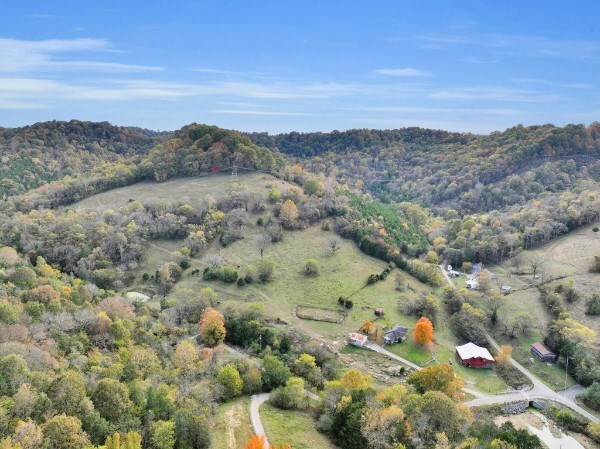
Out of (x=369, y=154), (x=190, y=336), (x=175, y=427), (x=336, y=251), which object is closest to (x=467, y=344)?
(x=336, y=251)

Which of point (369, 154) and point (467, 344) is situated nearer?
point (467, 344)

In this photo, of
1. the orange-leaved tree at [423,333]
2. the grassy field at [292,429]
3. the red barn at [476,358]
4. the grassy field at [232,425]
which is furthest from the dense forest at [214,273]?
the orange-leaved tree at [423,333]

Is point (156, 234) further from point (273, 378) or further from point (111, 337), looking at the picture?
point (273, 378)

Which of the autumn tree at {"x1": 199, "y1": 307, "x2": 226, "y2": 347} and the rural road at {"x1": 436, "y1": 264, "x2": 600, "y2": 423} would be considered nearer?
the rural road at {"x1": 436, "y1": 264, "x2": 600, "y2": 423}

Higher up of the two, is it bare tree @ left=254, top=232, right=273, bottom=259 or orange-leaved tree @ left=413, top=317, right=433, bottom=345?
bare tree @ left=254, top=232, right=273, bottom=259

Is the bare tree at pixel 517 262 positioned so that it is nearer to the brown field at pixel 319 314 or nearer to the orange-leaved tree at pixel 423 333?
the orange-leaved tree at pixel 423 333

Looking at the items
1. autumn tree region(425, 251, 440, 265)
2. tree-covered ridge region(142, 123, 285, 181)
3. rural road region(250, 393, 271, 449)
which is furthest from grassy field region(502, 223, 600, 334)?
tree-covered ridge region(142, 123, 285, 181)

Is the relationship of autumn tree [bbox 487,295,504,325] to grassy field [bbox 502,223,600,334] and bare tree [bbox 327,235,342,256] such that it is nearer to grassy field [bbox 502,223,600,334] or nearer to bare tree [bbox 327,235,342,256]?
grassy field [bbox 502,223,600,334]
